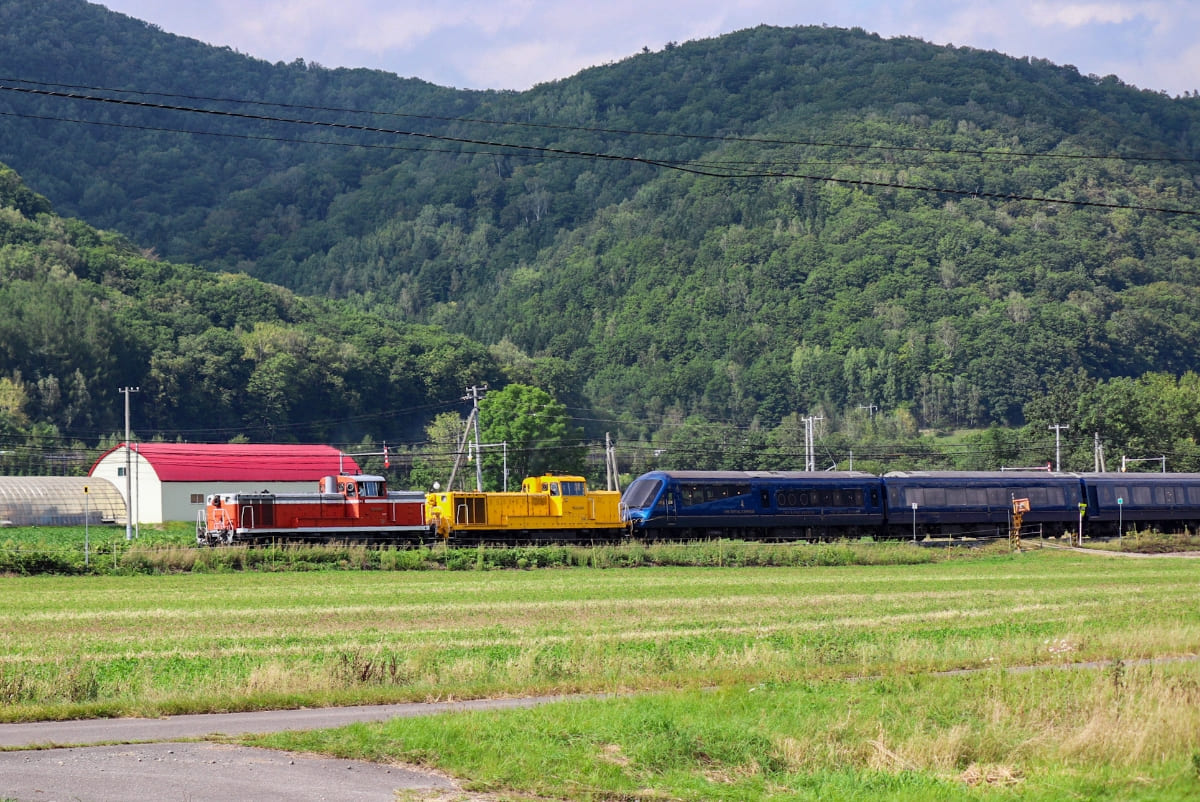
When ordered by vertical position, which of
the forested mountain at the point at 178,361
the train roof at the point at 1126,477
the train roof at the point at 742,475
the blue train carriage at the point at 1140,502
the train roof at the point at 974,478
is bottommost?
the blue train carriage at the point at 1140,502

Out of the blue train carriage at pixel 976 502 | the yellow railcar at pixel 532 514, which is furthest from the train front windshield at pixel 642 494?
the blue train carriage at pixel 976 502

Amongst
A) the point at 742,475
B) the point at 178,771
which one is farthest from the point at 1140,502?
the point at 178,771

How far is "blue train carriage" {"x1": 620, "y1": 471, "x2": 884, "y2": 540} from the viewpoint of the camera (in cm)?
6462

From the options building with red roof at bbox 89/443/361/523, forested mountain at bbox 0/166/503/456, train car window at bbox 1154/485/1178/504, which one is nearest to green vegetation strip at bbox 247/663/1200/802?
train car window at bbox 1154/485/1178/504

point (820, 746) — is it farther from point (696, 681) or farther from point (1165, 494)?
point (1165, 494)

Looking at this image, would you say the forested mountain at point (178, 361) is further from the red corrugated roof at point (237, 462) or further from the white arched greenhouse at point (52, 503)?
the white arched greenhouse at point (52, 503)

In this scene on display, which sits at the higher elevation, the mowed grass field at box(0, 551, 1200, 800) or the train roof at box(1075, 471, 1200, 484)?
the train roof at box(1075, 471, 1200, 484)

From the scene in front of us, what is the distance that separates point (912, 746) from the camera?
632 inches

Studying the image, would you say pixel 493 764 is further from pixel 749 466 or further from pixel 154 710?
pixel 749 466

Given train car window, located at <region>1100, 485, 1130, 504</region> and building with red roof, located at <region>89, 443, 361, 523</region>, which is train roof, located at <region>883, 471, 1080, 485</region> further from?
building with red roof, located at <region>89, 443, 361, 523</region>

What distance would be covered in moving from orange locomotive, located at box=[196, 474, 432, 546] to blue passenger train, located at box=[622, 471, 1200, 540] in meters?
11.1

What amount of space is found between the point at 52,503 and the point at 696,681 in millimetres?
76663

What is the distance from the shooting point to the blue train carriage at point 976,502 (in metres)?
69.1

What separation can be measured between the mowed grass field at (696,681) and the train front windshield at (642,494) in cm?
2462
